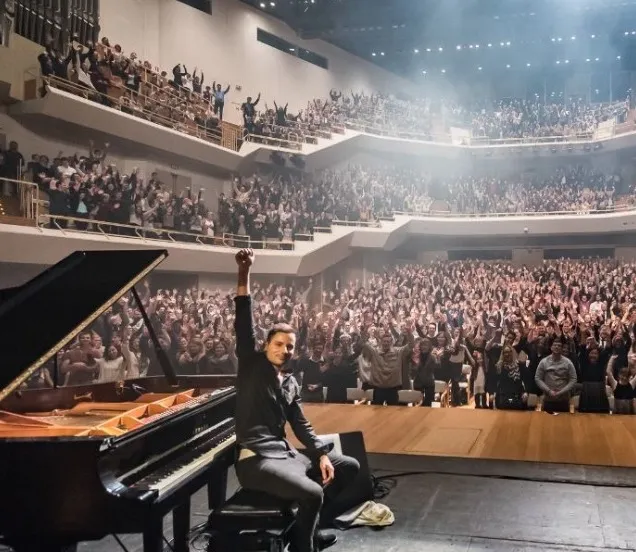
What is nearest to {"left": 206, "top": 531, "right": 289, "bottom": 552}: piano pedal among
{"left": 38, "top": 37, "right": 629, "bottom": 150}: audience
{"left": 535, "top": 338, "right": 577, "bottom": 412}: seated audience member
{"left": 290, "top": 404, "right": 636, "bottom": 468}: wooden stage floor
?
{"left": 290, "top": 404, "right": 636, "bottom": 468}: wooden stage floor

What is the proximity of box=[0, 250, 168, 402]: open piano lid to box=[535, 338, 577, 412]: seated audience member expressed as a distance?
4.72m

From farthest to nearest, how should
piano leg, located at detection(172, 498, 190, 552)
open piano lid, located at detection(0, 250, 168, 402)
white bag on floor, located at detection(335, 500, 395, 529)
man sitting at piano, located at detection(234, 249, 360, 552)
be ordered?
white bag on floor, located at detection(335, 500, 395, 529) < piano leg, located at detection(172, 498, 190, 552) < man sitting at piano, located at detection(234, 249, 360, 552) < open piano lid, located at detection(0, 250, 168, 402)

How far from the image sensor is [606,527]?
3580 mm

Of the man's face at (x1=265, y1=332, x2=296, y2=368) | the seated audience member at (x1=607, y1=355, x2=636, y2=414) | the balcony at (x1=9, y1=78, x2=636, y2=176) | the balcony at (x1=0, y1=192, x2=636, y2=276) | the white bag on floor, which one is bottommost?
the white bag on floor

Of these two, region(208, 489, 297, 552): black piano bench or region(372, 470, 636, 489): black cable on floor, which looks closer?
region(208, 489, 297, 552): black piano bench

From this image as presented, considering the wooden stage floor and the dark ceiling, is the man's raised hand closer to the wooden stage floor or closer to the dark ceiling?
the wooden stage floor

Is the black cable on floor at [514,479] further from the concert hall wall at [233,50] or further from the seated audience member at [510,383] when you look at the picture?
the concert hall wall at [233,50]

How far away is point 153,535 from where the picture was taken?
2.27m

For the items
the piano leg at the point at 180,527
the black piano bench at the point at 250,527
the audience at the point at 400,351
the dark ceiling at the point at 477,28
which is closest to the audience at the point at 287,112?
the dark ceiling at the point at 477,28

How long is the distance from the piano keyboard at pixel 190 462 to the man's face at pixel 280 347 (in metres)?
0.46

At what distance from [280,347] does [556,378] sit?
14.8 ft

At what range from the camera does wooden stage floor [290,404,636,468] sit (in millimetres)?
5191

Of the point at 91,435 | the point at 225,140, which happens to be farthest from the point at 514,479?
the point at 225,140

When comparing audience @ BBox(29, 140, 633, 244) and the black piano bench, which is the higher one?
audience @ BBox(29, 140, 633, 244)
